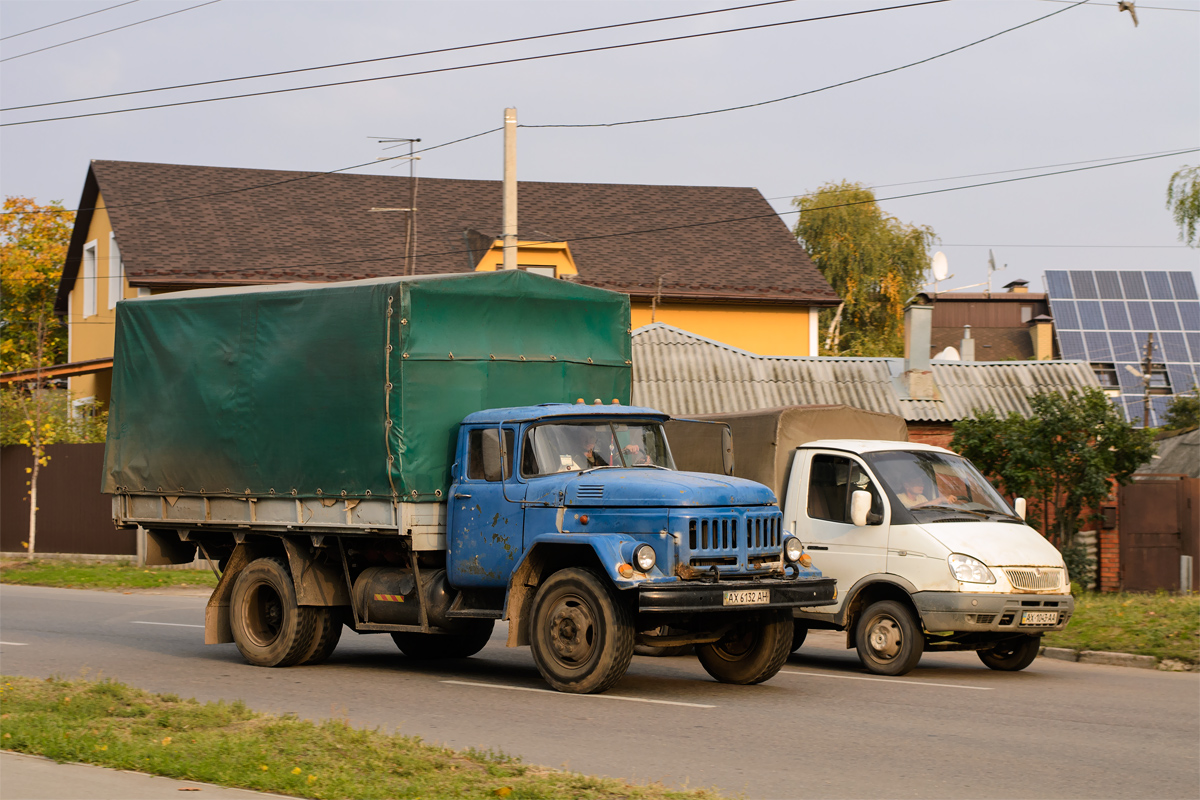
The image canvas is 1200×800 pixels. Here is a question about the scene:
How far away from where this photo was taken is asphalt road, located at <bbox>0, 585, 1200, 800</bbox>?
316 inches

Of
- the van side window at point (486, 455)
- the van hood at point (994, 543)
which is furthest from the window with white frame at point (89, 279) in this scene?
the van hood at point (994, 543)

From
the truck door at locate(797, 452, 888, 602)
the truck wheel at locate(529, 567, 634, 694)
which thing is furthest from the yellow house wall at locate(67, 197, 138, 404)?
the truck wheel at locate(529, 567, 634, 694)

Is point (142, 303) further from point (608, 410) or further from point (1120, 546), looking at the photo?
point (1120, 546)

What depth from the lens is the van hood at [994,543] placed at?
12.6 meters

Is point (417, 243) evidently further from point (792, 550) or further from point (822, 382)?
point (792, 550)

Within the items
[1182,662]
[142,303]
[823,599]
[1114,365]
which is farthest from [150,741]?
[1114,365]

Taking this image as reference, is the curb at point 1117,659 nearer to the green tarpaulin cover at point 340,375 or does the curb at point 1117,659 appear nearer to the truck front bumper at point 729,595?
the truck front bumper at point 729,595

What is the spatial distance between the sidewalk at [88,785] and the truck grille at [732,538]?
4.64m

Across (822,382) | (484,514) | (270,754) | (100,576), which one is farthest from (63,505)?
(270,754)

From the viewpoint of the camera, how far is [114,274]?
122ft

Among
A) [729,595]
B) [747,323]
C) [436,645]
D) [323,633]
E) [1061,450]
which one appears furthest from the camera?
[747,323]

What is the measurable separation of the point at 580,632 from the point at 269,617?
13.5 feet

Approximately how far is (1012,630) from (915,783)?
201 inches

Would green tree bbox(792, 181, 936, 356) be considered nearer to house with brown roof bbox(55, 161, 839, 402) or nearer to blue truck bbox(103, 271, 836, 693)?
house with brown roof bbox(55, 161, 839, 402)
